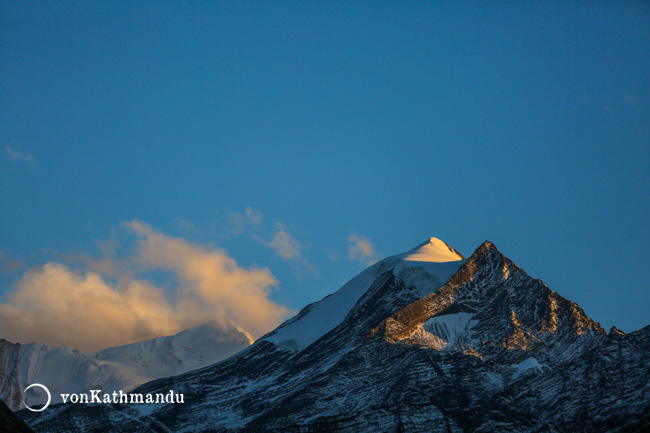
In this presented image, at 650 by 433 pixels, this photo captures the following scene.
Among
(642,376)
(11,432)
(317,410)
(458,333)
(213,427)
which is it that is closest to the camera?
(11,432)

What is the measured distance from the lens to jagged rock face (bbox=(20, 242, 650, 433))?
14550 cm

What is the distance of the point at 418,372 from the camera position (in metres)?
163

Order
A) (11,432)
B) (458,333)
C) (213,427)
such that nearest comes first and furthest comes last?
1. (11,432)
2. (213,427)
3. (458,333)

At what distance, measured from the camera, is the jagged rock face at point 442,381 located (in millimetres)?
145500

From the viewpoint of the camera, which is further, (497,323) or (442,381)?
(497,323)

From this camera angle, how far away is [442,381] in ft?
523

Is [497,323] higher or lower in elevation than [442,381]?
higher

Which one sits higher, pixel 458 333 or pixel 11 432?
pixel 458 333

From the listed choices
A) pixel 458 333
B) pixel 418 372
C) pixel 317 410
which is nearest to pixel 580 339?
pixel 458 333

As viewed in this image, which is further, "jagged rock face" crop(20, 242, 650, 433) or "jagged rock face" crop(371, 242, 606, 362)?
"jagged rock face" crop(371, 242, 606, 362)

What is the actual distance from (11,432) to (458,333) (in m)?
110

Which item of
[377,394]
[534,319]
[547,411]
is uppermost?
[534,319]

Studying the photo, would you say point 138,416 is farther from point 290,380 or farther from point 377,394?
point 377,394

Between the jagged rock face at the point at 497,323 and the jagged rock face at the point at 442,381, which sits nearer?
the jagged rock face at the point at 442,381
